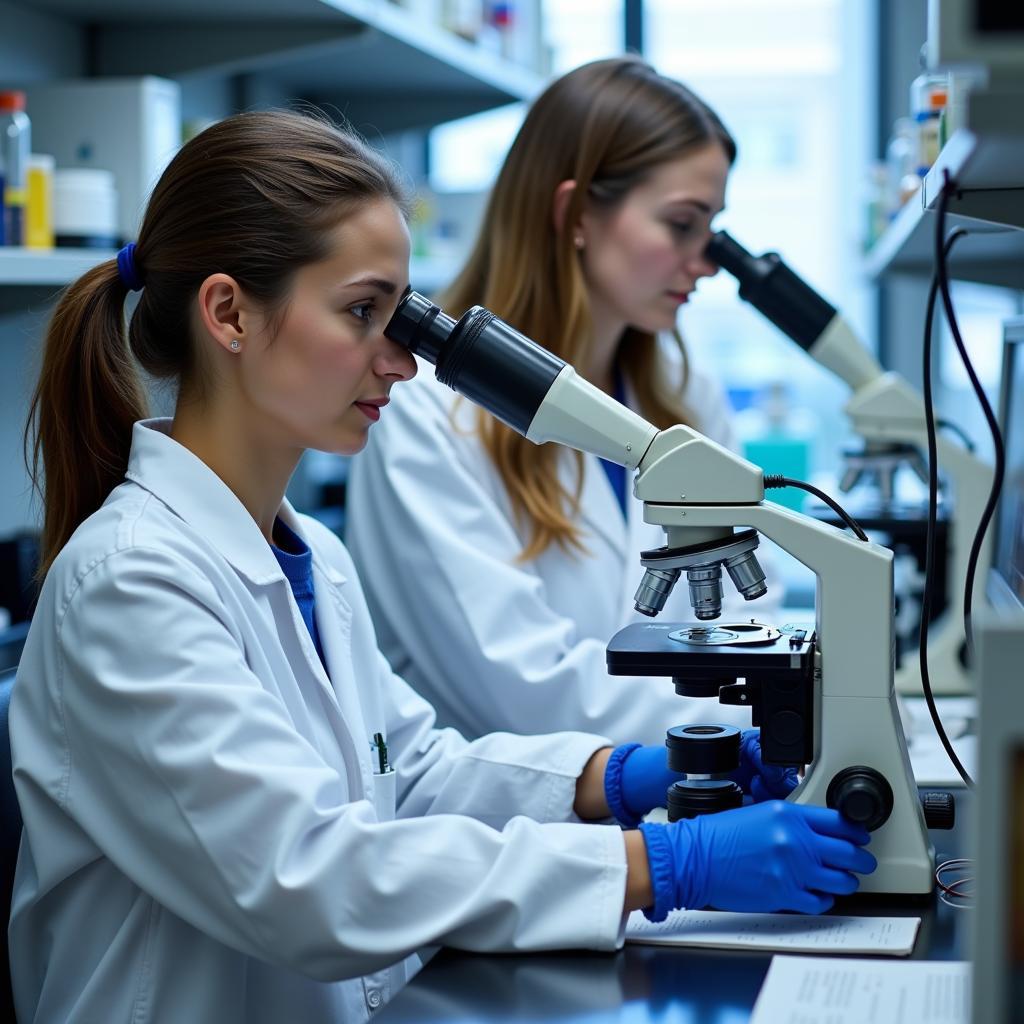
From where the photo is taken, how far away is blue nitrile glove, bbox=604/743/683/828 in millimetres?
1329

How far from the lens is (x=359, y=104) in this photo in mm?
3154

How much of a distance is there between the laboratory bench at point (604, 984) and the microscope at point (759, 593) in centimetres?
10

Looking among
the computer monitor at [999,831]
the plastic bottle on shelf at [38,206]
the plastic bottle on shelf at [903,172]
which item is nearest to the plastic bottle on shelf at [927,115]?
the plastic bottle on shelf at [903,172]

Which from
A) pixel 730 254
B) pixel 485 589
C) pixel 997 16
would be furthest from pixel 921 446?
pixel 997 16

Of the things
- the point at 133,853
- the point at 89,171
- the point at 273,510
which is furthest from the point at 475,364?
the point at 89,171

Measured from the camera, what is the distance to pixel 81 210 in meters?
1.81

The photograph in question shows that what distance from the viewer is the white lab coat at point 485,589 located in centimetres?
165

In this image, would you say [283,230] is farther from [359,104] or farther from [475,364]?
[359,104]

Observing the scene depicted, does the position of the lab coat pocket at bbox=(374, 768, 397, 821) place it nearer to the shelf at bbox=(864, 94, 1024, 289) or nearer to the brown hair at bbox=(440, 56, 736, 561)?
the brown hair at bbox=(440, 56, 736, 561)

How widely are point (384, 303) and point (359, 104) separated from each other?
82.1 inches

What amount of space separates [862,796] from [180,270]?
2.41 ft

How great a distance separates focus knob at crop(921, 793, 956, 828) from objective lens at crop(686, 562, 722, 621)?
241 mm

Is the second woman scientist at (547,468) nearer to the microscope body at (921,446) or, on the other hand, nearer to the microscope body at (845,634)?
the microscope body at (921,446)

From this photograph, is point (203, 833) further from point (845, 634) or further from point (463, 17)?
point (463, 17)
